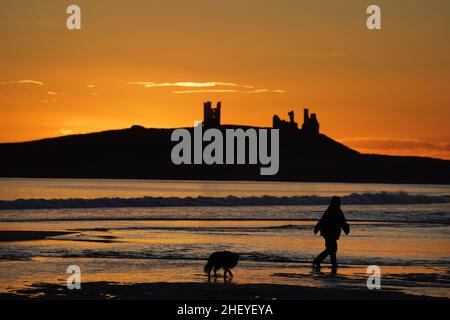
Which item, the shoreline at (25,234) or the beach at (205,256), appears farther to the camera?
the shoreline at (25,234)

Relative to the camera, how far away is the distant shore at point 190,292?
50.9 feet

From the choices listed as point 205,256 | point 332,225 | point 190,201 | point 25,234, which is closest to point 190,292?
point 332,225

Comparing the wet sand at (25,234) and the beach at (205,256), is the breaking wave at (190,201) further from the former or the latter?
the wet sand at (25,234)

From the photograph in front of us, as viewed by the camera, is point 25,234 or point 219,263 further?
point 25,234

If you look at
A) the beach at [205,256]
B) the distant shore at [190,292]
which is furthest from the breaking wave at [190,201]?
the distant shore at [190,292]

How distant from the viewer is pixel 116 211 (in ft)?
163

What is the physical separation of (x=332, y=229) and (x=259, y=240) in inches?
342

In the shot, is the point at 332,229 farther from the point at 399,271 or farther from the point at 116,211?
the point at 116,211

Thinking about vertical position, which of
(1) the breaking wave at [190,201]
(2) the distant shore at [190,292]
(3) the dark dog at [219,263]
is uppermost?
(1) the breaking wave at [190,201]

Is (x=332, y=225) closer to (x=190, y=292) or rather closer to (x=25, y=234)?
(x=190, y=292)

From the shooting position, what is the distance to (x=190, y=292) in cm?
1625

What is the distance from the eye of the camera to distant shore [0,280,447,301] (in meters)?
15.5

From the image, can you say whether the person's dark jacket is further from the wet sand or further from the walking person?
the wet sand

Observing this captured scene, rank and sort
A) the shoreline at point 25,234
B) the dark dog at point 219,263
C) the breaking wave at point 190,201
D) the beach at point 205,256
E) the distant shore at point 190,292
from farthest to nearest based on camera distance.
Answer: the breaking wave at point 190,201 → the shoreline at point 25,234 → the dark dog at point 219,263 → the beach at point 205,256 → the distant shore at point 190,292
